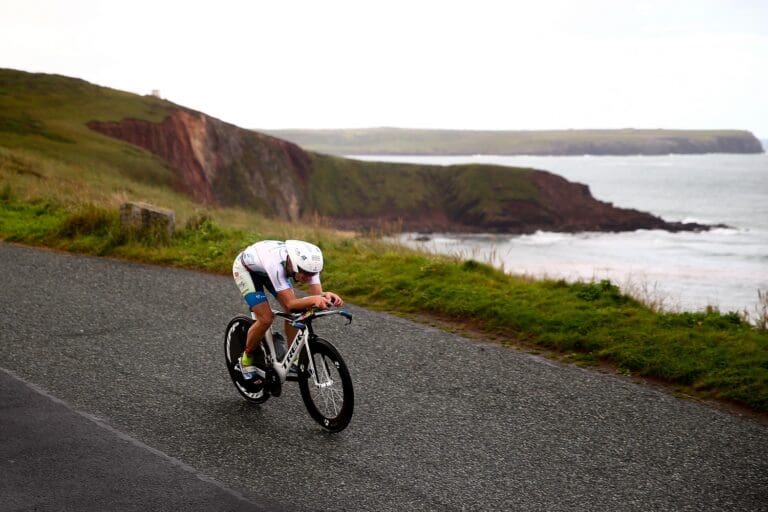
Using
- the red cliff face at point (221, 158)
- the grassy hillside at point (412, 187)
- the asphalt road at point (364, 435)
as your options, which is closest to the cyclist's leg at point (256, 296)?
the asphalt road at point (364, 435)

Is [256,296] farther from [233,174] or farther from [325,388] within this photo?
[233,174]

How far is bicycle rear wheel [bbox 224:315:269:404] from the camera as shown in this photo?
25.1 feet

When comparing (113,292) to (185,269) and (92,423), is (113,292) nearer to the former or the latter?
(185,269)

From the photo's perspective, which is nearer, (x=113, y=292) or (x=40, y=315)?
(x=40, y=315)

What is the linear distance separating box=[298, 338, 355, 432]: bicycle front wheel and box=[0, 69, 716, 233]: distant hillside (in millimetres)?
13238

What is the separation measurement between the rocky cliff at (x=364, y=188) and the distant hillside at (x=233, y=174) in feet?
0.55

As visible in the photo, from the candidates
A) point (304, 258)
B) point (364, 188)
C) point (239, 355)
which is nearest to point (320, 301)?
point (304, 258)

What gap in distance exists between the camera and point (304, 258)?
6.67 meters

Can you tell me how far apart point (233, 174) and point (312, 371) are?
82.2 m

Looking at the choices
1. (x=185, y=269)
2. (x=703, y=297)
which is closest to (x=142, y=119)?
(x=703, y=297)

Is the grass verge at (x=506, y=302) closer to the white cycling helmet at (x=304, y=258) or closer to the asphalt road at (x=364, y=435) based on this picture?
the asphalt road at (x=364, y=435)

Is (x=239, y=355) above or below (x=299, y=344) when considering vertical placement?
below

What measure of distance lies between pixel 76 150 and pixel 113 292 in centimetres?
4749

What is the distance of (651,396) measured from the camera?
328 inches
